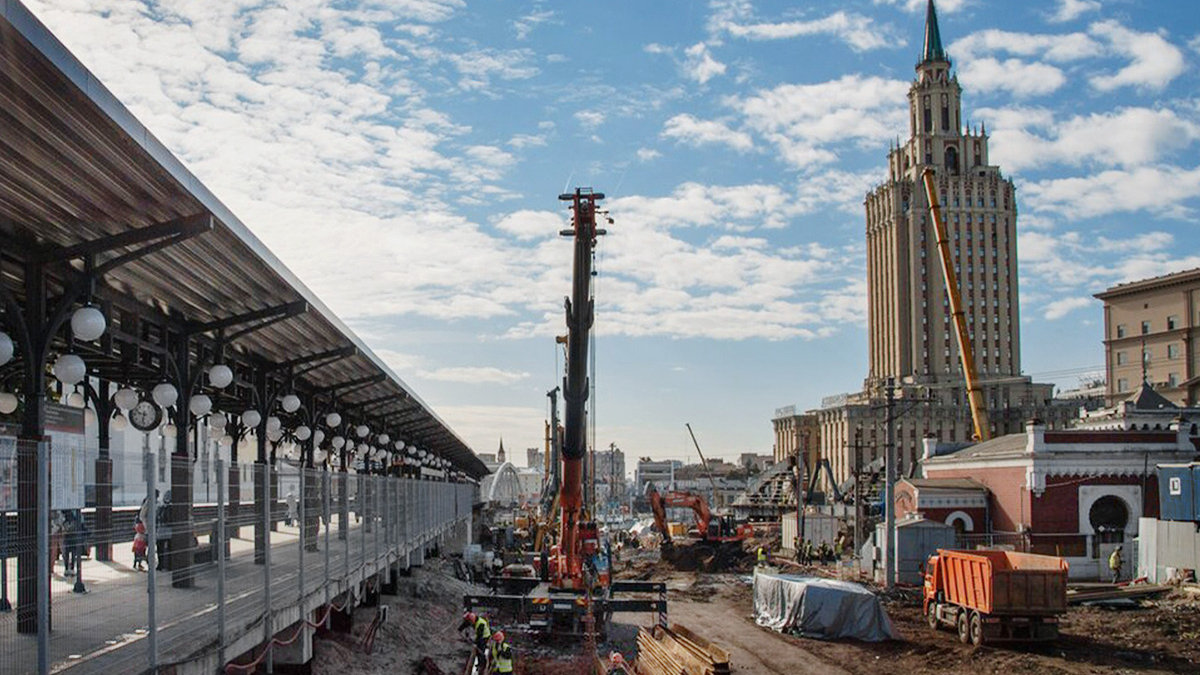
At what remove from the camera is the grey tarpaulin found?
3144cm

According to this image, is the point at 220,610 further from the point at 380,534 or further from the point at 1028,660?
the point at 1028,660

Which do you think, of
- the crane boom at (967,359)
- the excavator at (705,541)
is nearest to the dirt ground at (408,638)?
the excavator at (705,541)

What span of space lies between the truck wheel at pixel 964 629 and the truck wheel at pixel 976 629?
0.73ft

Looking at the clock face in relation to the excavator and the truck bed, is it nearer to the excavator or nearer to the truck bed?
the truck bed

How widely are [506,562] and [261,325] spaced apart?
3610cm

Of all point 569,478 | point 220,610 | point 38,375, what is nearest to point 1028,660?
point 569,478

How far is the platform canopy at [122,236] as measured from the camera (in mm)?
8750

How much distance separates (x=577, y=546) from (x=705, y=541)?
105ft

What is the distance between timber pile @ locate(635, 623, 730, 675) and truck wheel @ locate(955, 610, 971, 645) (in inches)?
354

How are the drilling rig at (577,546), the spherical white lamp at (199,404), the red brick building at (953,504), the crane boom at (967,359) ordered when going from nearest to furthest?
the spherical white lamp at (199,404) < the drilling rig at (577,546) < the red brick building at (953,504) < the crane boom at (967,359)

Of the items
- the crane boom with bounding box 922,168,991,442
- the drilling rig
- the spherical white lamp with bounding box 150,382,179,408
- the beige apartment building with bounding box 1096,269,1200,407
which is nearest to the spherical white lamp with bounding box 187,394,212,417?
the spherical white lamp with bounding box 150,382,179,408

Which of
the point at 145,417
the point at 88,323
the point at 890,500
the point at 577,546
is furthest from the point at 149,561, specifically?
the point at 890,500

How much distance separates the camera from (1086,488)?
45.7 m

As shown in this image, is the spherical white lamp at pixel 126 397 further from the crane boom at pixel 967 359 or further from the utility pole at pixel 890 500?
the crane boom at pixel 967 359
